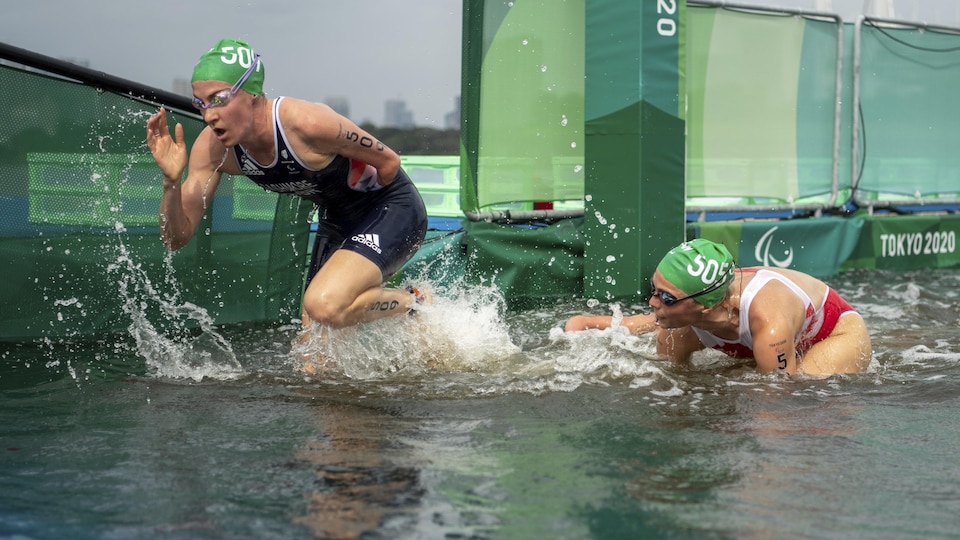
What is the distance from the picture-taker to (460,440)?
13.3ft

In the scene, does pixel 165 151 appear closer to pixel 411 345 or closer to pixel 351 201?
pixel 351 201

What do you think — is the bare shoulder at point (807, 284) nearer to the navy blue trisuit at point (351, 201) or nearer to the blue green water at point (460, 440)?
the blue green water at point (460, 440)

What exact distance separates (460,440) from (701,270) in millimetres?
1595

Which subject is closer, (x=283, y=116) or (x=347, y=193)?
(x=283, y=116)

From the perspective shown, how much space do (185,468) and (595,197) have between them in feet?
16.4

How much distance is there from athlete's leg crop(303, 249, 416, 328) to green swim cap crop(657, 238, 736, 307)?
1.46 m

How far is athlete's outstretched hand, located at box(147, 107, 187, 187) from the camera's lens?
16.2 ft

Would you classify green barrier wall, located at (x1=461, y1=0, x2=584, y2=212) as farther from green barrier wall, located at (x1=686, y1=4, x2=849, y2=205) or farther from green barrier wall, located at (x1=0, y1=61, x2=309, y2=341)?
green barrier wall, located at (x1=0, y1=61, x2=309, y2=341)

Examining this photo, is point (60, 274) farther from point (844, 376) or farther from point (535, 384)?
point (844, 376)

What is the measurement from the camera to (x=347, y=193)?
541 cm

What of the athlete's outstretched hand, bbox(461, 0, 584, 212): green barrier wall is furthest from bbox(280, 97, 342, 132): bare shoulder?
bbox(461, 0, 584, 212): green barrier wall

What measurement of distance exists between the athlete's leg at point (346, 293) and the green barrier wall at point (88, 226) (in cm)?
165

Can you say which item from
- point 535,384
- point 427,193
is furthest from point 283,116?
point 427,193

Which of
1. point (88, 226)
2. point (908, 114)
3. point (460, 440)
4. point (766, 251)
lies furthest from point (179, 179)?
point (908, 114)
